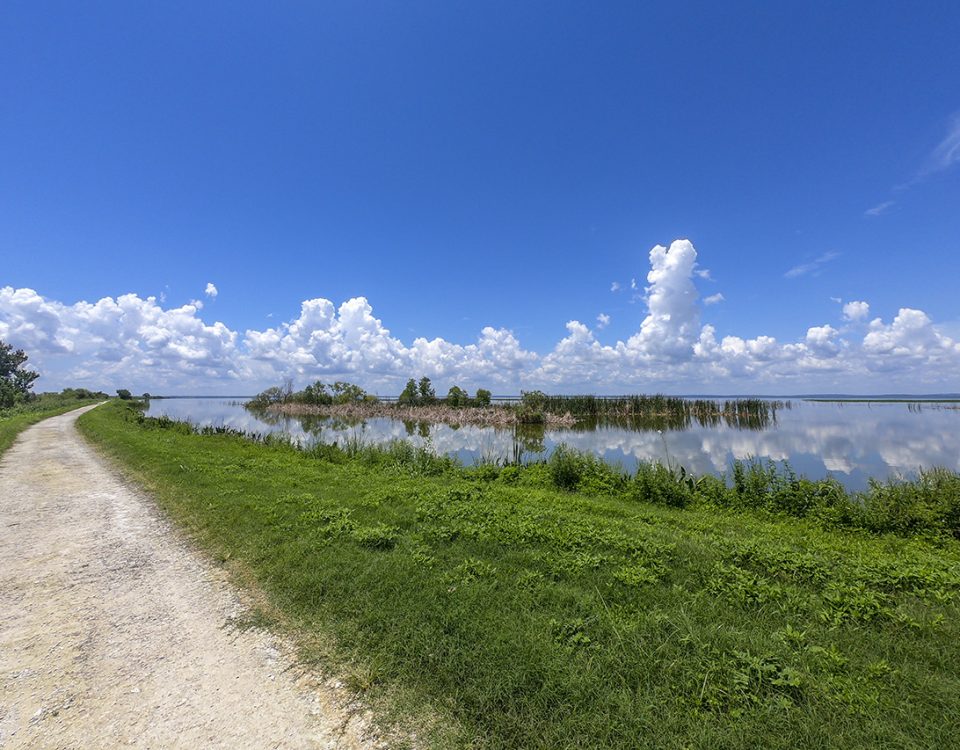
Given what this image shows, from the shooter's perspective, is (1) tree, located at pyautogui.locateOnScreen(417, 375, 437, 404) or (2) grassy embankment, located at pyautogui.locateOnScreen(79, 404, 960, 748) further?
(1) tree, located at pyautogui.locateOnScreen(417, 375, 437, 404)

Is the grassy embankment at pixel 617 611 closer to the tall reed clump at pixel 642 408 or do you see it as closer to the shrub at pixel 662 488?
the shrub at pixel 662 488

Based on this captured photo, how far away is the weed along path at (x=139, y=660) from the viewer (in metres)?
2.66

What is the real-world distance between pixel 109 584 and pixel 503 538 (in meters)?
4.83

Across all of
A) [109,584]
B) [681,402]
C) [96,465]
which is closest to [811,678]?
[109,584]

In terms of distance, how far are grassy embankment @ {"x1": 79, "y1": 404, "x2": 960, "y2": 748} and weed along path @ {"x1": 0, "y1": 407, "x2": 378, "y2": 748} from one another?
15.2 inches

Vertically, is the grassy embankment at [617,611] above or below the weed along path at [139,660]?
above

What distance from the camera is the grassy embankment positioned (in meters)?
2.68

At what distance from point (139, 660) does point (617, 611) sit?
4.25 metres

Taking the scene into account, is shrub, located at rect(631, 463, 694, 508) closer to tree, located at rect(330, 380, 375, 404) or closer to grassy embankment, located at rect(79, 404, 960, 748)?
grassy embankment, located at rect(79, 404, 960, 748)

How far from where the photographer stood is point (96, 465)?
39.2 feet

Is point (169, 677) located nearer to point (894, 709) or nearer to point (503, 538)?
point (503, 538)

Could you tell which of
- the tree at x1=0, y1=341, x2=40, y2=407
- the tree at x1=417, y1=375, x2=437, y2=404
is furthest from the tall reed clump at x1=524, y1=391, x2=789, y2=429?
the tree at x1=0, y1=341, x2=40, y2=407

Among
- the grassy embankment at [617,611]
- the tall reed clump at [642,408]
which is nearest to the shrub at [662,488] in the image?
the grassy embankment at [617,611]

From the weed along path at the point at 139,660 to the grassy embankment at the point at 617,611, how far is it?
387 millimetres
